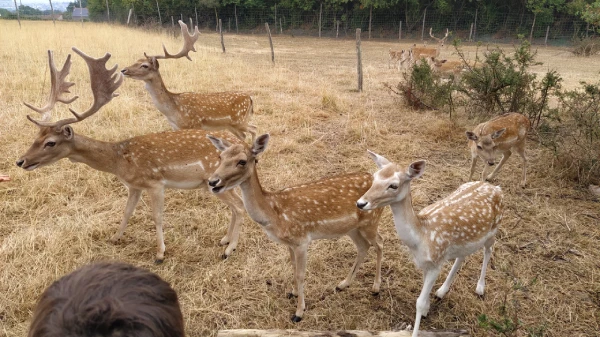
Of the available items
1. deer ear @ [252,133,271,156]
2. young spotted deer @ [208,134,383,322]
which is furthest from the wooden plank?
deer ear @ [252,133,271,156]

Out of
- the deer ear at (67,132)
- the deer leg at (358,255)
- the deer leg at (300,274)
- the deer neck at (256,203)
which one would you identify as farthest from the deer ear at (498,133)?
the deer ear at (67,132)

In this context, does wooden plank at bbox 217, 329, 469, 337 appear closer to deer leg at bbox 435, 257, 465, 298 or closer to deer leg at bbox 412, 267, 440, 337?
deer leg at bbox 412, 267, 440, 337

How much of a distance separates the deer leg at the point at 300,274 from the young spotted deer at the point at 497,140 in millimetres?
2948

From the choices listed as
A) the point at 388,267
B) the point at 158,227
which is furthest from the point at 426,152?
the point at 158,227

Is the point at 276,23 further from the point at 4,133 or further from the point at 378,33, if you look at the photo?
the point at 4,133

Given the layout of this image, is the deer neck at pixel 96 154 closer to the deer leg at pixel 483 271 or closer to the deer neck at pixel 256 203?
the deer neck at pixel 256 203

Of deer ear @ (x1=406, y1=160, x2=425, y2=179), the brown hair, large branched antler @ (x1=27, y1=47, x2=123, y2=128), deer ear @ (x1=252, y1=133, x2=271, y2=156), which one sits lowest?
deer ear @ (x1=406, y1=160, x2=425, y2=179)

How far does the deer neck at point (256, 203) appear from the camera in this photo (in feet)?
9.13

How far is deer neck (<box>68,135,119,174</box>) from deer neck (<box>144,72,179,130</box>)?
184cm

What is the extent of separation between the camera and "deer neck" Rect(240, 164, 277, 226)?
2.78 meters

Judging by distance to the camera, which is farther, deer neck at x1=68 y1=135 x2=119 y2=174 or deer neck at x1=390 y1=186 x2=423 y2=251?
deer neck at x1=68 y1=135 x2=119 y2=174

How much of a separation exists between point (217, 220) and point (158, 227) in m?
0.66

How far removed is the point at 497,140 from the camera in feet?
16.3

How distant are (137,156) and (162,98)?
6.35 feet
